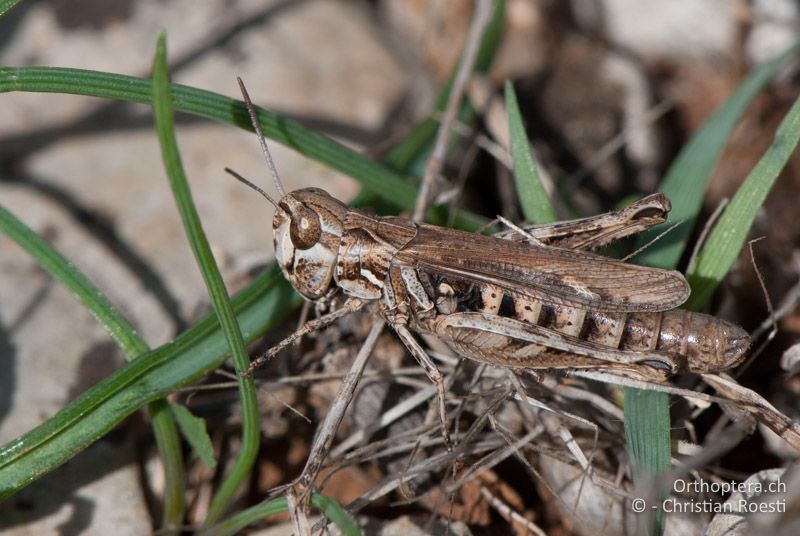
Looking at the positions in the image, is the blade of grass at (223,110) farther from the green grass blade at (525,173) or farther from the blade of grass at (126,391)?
the blade of grass at (126,391)

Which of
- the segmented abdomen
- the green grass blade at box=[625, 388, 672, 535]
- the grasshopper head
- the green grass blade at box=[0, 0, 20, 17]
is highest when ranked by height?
the green grass blade at box=[0, 0, 20, 17]

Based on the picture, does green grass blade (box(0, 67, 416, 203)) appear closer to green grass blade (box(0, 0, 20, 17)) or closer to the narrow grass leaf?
green grass blade (box(0, 0, 20, 17))

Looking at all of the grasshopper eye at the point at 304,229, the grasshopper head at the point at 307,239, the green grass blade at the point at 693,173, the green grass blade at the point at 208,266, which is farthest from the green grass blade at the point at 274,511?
the green grass blade at the point at 693,173

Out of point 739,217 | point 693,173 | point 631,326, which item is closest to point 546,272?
point 631,326

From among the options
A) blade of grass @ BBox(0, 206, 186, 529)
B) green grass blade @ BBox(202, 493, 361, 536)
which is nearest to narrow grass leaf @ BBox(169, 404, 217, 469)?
blade of grass @ BBox(0, 206, 186, 529)

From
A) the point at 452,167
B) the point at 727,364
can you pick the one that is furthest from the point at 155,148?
the point at 727,364

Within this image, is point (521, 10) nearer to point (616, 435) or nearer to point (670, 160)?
point (670, 160)
